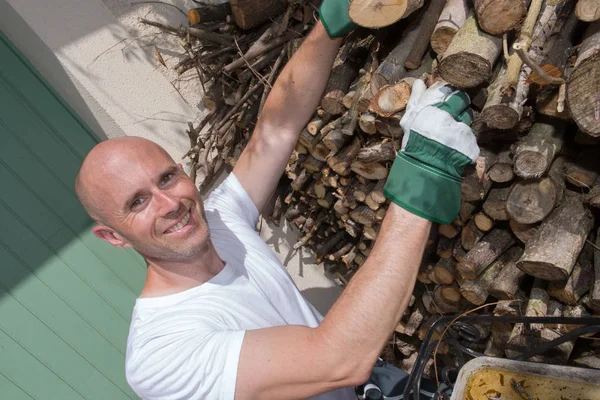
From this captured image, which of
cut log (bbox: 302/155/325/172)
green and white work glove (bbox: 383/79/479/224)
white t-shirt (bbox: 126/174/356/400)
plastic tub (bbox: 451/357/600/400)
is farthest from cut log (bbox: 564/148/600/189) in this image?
cut log (bbox: 302/155/325/172)

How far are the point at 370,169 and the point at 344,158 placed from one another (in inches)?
7.2

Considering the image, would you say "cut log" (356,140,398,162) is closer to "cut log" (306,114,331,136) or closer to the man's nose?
"cut log" (306,114,331,136)

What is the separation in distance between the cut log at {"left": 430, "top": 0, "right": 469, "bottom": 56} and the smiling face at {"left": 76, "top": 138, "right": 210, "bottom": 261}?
46.5 inches

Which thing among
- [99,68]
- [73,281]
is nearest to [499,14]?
[99,68]

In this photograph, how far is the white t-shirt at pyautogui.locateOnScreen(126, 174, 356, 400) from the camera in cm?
162

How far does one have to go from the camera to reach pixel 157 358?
5.59ft

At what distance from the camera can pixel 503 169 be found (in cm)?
211

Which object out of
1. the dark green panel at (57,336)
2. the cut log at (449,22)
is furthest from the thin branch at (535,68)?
the dark green panel at (57,336)

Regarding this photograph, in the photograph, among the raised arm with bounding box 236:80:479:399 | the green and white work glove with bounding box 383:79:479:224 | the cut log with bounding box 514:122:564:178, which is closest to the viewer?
the raised arm with bounding box 236:80:479:399

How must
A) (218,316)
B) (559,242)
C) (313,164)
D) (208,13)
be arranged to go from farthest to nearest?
(208,13) < (313,164) < (559,242) < (218,316)

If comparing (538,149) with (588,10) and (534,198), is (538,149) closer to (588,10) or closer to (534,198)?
(534,198)

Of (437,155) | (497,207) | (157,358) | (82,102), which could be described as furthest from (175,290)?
(82,102)

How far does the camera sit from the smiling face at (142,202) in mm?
1884

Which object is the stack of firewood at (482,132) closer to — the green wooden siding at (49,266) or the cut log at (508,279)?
the cut log at (508,279)
